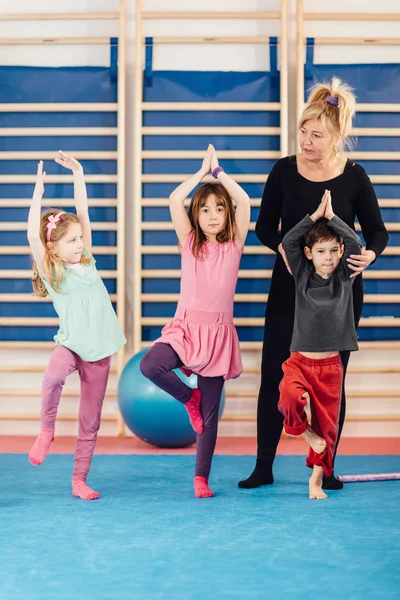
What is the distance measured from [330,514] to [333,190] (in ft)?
4.28

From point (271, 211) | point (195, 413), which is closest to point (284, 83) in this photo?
point (271, 211)

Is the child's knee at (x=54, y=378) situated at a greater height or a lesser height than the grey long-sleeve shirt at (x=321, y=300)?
lesser

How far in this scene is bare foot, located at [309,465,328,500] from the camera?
10.5 feet

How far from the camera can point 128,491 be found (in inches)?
132

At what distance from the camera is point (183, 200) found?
340 centimetres

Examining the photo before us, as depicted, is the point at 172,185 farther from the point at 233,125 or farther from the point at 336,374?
the point at 336,374

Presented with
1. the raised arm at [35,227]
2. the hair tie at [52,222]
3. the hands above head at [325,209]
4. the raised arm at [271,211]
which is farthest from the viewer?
the raised arm at [271,211]

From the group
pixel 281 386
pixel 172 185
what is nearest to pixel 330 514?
pixel 281 386

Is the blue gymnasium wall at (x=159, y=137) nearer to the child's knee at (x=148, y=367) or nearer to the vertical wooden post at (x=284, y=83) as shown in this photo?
the vertical wooden post at (x=284, y=83)

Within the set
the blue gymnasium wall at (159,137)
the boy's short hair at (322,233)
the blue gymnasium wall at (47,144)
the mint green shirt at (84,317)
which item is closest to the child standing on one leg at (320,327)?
the boy's short hair at (322,233)

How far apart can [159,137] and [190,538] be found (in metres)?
2.89

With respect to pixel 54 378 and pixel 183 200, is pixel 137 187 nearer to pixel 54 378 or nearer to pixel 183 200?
pixel 183 200

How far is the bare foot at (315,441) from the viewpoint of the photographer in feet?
10.3

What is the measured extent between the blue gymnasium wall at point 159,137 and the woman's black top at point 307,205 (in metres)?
1.39
